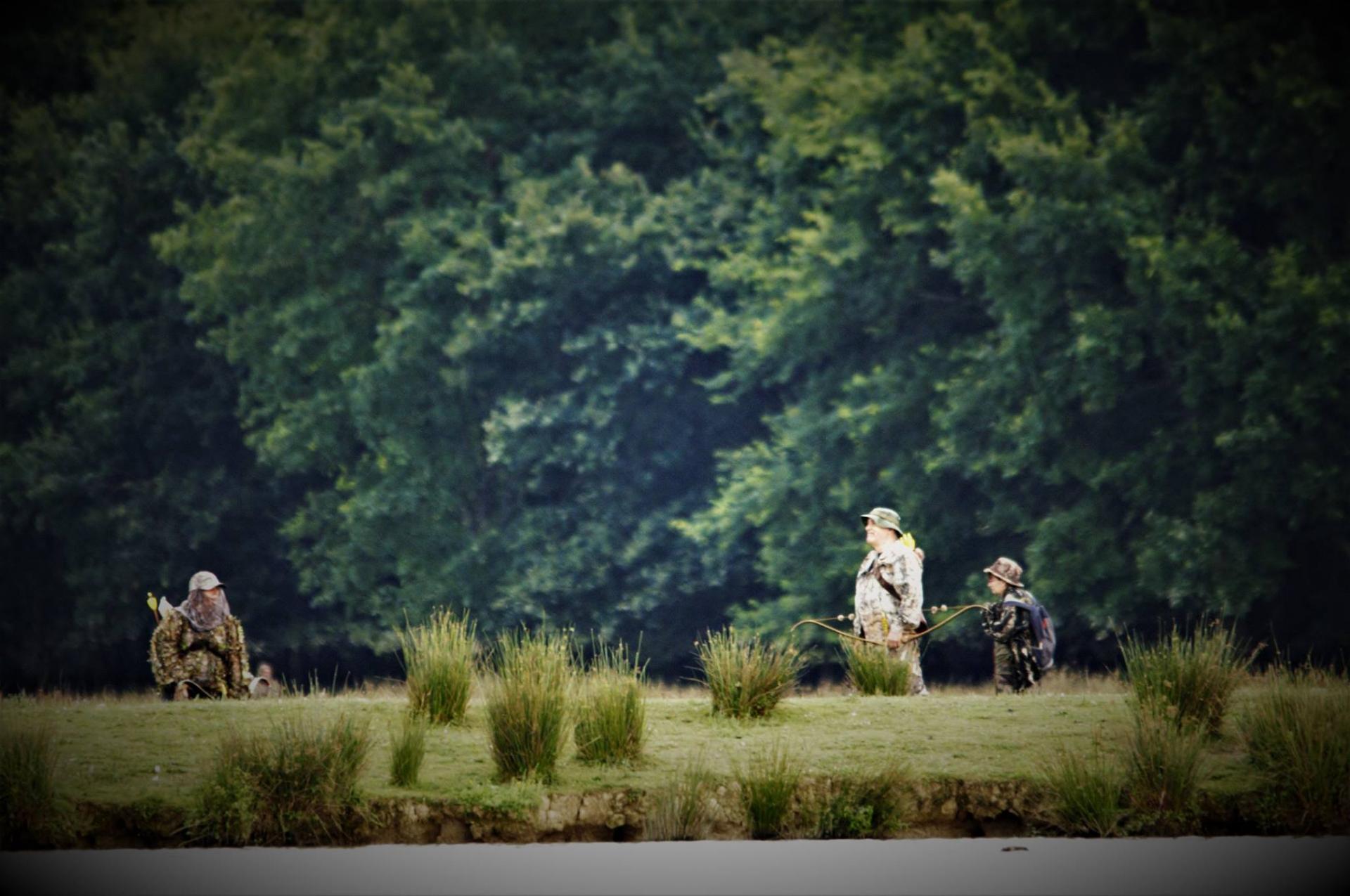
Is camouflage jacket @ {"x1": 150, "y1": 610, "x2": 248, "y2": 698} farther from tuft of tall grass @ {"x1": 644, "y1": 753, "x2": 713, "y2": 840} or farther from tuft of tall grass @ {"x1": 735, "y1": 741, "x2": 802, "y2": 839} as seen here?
tuft of tall grass @ {"x1": 735, "y1": 741, "x2": 802, "y2": 839}

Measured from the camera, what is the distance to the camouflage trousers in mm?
15648

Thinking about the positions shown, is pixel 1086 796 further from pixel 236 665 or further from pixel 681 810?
pixel 236 665

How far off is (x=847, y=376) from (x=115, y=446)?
40.5ft

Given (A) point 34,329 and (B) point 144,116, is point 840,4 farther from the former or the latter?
(A) point 34,329

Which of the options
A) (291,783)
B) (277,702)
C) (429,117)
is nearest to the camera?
(291,783)

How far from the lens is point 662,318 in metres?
31.6

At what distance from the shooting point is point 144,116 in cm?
3475

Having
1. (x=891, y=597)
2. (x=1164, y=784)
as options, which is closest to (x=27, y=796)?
(x=891, y=597)

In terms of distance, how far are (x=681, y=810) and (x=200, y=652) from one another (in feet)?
16.7

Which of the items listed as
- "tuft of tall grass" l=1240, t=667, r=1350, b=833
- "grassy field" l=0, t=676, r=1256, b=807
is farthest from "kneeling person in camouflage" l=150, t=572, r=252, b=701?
"tuft of tall grass" l=1240, t=667, r=1350, b=833

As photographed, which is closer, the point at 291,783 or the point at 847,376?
the point at 291,783

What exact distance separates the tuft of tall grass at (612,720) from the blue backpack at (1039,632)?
13.1 ft

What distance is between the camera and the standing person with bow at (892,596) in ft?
49.8

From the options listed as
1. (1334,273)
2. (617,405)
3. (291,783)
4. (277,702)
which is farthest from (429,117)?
(291,783)
